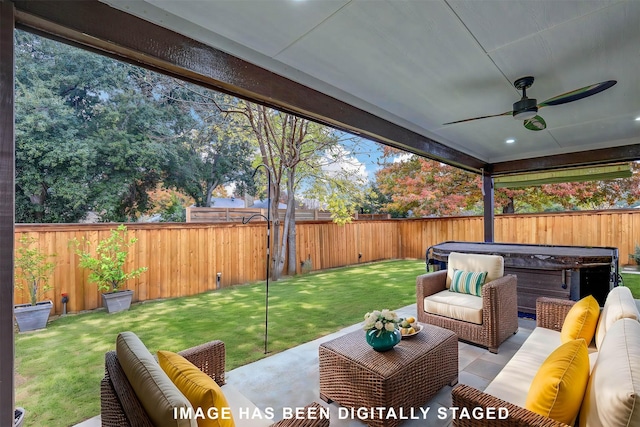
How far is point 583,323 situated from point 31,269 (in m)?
5.71

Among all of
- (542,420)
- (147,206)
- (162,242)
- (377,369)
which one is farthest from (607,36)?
(147,206)

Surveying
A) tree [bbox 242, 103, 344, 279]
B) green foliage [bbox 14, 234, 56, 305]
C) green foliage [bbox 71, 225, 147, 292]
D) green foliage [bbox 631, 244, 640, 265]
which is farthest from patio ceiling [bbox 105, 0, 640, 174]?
green foliage [bbox 631, 244, 640, 265]

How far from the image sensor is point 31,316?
3678mm

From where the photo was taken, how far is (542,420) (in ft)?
3.69

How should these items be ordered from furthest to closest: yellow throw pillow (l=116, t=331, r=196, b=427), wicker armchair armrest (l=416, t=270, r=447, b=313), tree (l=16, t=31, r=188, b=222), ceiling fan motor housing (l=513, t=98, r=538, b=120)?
tree (l=16, t=31, r=188, b=222) → wicker armchair armrest (l=416, t=270, r=447, b=313) → ceiling fan motor housing (l=513, t=98, r=538, b=120) → yellow throw pillow (l=116, t=331, r=196, b=427)

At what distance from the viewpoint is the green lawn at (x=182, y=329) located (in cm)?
236

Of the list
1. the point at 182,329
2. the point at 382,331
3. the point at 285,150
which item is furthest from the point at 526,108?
the point at 285,150

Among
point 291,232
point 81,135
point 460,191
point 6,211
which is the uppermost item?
point 81,135

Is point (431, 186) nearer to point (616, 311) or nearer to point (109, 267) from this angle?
point (616, 311)

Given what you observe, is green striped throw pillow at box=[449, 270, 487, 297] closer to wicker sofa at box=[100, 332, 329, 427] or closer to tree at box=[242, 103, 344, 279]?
wicker sofa at box=[100, 332, 329, 427]

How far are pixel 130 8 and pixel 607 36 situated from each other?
296 cm

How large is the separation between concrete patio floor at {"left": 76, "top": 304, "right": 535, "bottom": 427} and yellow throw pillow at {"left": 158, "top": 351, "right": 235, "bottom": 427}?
110 centimetres

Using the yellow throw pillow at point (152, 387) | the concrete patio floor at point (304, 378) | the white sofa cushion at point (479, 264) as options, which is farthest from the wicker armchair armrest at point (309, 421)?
the white sofa cushion at point (479, 264)

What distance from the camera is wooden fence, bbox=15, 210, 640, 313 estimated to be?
4.40 meters
